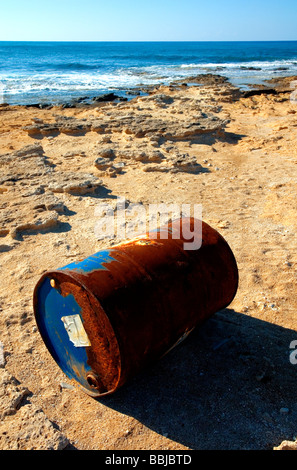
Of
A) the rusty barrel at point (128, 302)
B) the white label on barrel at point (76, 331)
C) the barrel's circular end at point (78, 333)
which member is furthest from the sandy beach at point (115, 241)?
the white label on barrel at point (76, 331)

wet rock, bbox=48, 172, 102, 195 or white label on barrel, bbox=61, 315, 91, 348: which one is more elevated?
wet rock, bbox=48, 172, 102, 195

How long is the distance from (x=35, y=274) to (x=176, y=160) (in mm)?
4361

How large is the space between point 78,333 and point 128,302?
0.48 meters

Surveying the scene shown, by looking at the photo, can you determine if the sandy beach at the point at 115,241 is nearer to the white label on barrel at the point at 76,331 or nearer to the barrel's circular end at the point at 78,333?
the barrel's circular end at the point at 78,333

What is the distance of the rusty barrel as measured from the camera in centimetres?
239

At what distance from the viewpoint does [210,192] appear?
6531mm

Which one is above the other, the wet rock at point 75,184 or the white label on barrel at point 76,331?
the wet rock at point 75,184

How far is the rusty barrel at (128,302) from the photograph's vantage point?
2393 millimetres

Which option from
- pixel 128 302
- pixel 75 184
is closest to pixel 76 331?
pixel 128 302

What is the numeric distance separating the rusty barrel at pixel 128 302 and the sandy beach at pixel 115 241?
37 centimetres

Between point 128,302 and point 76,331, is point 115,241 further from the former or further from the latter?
point 128,302

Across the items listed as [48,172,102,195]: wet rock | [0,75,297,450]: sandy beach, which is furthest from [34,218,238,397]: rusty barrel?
[48,172,102,195]: wet rock

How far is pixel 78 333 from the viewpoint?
259 cm

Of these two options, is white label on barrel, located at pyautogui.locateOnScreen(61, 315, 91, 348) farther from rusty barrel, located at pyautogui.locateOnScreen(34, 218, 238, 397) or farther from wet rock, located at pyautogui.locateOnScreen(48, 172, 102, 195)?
wet rock, located at pyautogui.locateOnScreen(48, 172, 102, 195)
